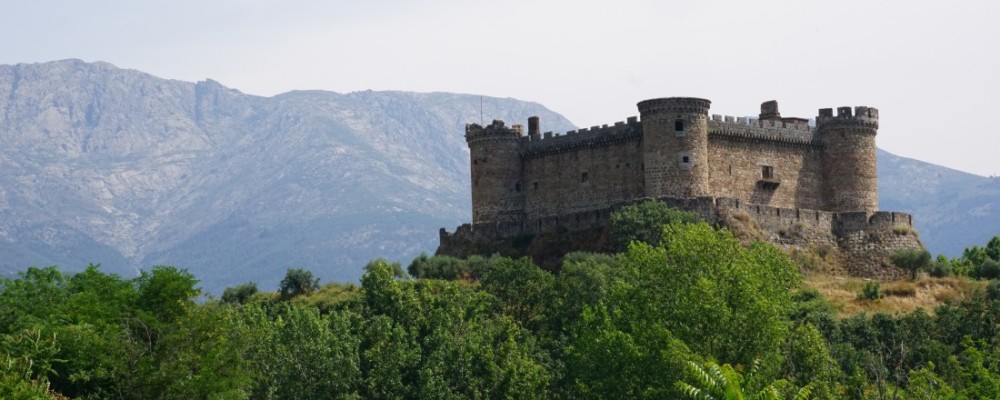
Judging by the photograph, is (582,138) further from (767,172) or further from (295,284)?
(295,284)

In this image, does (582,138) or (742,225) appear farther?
(582,138)

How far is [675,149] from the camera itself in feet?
337

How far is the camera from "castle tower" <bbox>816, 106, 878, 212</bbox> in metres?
108

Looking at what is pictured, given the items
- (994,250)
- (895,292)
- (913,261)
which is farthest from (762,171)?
(994,250)

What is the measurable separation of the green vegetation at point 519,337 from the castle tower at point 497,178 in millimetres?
15974

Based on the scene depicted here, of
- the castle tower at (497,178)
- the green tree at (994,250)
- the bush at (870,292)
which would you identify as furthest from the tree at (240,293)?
the green tree at (994,250)

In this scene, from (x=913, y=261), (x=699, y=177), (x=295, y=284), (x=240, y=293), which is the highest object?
(x=699, y=177)

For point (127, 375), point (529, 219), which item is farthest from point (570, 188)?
point (127, 375)

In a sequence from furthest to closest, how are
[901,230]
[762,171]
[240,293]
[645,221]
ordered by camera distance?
[762,171], [240,293], [901,230], [645,221]

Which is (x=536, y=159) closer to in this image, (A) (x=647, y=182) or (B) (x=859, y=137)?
(A) (x=647, y=182)

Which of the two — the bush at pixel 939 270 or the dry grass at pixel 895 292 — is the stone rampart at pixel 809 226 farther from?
the dry grass at pixel 895 292

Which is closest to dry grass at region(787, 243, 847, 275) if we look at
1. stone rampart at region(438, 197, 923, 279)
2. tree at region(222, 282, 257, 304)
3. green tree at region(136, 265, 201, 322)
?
stone rampart at region(438, 197, 923, 279)

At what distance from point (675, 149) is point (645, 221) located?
250 inches

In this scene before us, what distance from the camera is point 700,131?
103 metres
